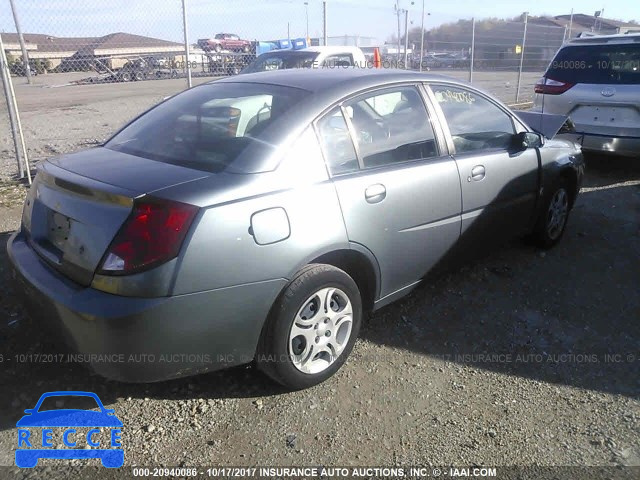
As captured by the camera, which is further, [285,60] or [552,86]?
[285,60]

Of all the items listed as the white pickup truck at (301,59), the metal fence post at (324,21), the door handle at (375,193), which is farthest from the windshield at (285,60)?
the door handle at (375,193)

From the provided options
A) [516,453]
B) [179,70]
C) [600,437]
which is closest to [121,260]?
[516,453]

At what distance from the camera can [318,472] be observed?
234 cm

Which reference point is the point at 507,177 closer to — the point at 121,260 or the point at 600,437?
the point at 600,437

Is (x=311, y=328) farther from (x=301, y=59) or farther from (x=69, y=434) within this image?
(x=301, y=59)

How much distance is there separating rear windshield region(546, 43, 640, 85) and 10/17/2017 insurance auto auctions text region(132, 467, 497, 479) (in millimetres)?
6018

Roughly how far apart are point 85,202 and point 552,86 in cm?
662

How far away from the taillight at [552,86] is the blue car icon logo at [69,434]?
673 centimetres

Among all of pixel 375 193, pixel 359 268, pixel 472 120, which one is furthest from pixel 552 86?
pixel 359 268

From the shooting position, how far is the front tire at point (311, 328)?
258cm

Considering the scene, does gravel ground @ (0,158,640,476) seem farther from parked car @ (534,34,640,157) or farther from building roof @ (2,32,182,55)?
building roof @ (2,32,182,55)

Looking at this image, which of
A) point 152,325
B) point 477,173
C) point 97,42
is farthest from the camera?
point 97,42

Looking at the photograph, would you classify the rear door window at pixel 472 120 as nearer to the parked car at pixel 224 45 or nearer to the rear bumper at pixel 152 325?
the rear bumper at pixel 152 325

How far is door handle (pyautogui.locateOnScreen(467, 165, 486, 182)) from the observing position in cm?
355
